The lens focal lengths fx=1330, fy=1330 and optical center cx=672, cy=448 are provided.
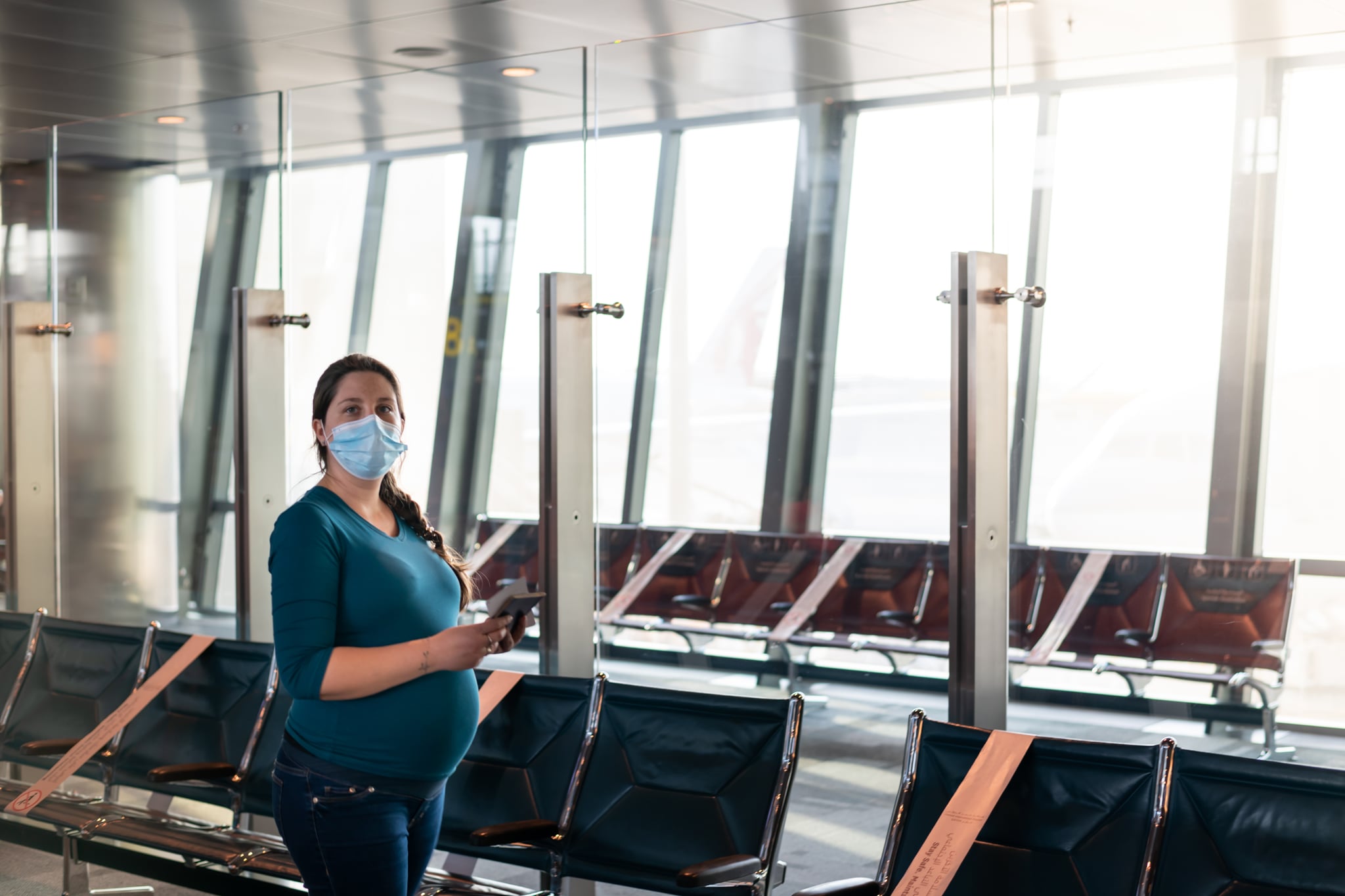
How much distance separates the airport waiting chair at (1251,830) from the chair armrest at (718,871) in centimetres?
84

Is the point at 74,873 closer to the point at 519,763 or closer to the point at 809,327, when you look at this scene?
the point at 519,763

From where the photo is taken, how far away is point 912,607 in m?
7.88

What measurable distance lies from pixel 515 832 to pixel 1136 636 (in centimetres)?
460

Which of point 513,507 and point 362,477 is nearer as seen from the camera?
point 362,477

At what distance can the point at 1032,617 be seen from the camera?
7504mm

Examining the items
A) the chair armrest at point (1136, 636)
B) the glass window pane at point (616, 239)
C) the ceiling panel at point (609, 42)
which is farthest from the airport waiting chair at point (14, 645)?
the chair armrest at point (1136, 636)

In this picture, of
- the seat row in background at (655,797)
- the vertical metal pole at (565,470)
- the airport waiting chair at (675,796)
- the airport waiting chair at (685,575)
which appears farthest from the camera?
the airport waiting chair at (685,575)

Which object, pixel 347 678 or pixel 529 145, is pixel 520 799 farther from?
pixel 529 145

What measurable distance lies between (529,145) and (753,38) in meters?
1.63

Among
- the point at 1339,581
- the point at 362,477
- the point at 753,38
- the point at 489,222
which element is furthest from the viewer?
the point at 1339,581

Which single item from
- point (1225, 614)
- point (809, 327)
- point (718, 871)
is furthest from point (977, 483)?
point (809, 327)

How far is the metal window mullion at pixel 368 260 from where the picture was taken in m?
6.48

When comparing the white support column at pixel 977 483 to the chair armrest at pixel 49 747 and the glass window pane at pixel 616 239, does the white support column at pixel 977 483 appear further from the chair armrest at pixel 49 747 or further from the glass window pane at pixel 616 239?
the chair armrest at pixel 49 747

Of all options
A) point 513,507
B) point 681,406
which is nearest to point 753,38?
point 513,507
